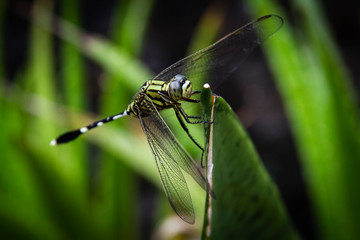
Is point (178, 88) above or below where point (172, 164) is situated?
above

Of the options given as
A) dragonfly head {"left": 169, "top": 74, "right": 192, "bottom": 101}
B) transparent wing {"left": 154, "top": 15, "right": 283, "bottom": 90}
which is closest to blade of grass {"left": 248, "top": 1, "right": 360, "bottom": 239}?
transparent wing {"left": 154, "top": 15, "right": 283, "bottom": 90}

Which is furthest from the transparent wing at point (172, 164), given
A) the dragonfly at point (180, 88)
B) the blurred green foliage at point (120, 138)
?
the blurred green foliage at point (120, 138)

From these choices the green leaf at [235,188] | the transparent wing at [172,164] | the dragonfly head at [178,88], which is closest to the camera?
the green leaf at [235,188]

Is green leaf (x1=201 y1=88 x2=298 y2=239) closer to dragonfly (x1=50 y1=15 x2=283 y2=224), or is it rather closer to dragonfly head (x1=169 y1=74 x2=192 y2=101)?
dragonfly (x1=50 y1=15 x2=283 y2=224)

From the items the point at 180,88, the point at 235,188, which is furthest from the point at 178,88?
the point at 235,188

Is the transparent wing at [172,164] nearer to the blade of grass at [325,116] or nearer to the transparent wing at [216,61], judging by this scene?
the transparent wing at [216,61]

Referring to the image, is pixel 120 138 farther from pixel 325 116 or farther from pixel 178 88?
pixel 325 116
